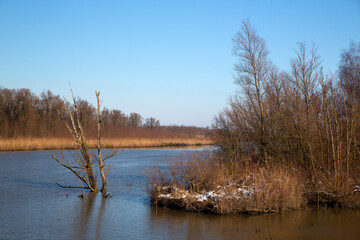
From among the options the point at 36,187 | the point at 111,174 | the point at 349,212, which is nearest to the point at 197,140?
the point at 111,174

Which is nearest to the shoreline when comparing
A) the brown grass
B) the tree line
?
the brown grass

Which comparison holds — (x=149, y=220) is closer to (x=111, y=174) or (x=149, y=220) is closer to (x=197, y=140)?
(x=111, y=174)

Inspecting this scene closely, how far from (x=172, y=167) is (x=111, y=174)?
741 cm

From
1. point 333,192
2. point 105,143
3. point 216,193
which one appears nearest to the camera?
point 216,193

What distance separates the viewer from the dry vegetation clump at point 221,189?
394 inches

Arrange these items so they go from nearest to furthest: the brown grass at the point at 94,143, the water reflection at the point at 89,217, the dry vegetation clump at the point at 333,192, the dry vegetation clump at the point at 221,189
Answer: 1. the water reflection at the point at 89,217
2. the dry vegetation clump at the point at 221,189
3. the dry vegetation clump at the point at 333,192
4. the brown grass at the point at 94,143

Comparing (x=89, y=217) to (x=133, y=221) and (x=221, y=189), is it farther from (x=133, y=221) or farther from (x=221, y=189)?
(x=221, y=189)

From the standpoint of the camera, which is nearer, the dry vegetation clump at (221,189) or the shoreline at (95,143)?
the dry vegetation clump at (221,189)

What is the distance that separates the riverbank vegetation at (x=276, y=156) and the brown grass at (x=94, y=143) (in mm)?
8538

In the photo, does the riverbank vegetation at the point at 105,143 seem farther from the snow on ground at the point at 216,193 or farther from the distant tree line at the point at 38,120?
the snow on ground at the point at 216,193

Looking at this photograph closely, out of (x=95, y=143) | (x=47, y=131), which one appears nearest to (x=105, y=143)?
(x=95, y=143)

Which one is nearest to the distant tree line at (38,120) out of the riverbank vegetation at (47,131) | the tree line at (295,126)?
the riverbank vegetation at (47,131)

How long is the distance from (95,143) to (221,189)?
2592 centimetres

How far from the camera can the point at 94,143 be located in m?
34.4
